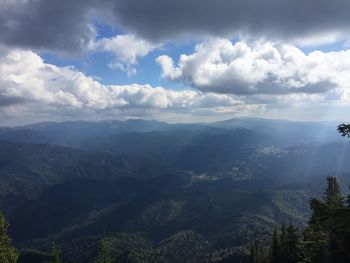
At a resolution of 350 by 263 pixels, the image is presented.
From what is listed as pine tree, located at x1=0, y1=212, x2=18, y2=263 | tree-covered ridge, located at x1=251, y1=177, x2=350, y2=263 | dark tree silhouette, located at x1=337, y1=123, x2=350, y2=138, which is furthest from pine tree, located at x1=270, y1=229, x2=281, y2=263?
A: dark tree silhouette, located at x1=337, y1=123, x2=350, y2=138

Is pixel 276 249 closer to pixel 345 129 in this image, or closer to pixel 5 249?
pixel 5 249

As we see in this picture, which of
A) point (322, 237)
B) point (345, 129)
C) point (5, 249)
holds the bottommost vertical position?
point (5, 249)

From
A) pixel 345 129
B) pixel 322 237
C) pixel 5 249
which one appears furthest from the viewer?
pixel 322 237

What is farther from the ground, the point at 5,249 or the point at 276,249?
the point at 5,249

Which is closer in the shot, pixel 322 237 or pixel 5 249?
pixel 5 249

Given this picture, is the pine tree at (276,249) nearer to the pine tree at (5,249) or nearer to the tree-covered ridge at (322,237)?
the tree-covered ridge at (322,237)

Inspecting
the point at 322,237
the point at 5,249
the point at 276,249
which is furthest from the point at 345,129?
the point at 276,249

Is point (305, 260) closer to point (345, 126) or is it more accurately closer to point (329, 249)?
point (329, 249)

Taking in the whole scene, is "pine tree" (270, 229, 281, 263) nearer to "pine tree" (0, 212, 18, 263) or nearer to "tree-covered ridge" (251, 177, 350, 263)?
"tree-covered ridge" (251, 177, 350, 263)
